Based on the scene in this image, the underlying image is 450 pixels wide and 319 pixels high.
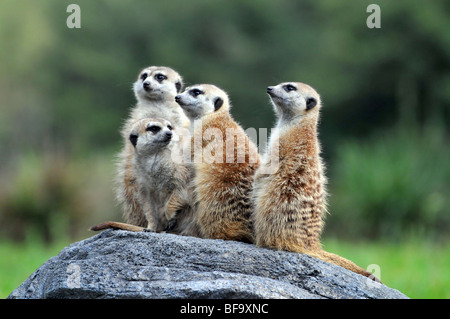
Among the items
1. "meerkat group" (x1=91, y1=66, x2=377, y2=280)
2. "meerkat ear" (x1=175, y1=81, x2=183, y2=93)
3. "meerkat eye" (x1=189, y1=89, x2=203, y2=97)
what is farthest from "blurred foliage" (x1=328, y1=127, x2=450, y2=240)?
"meerkat eye" (x1=189, y1=89, x2=203, y2=97)

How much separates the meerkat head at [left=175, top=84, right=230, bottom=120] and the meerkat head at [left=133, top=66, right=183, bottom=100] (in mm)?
709

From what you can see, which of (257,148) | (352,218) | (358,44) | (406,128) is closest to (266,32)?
(358,44)

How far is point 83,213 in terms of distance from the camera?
36.1 feet

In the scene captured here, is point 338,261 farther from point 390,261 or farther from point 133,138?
point 390,261

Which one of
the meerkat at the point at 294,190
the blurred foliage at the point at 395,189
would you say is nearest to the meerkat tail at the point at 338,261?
the meerkat at the point at 294,190

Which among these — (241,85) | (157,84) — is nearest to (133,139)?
(157,84)

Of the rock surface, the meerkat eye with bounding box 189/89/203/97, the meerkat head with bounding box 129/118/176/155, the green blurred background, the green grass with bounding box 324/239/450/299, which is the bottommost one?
the rock surface

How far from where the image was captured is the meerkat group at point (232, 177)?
461 centimetres

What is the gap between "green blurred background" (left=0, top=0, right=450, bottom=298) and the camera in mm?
10891

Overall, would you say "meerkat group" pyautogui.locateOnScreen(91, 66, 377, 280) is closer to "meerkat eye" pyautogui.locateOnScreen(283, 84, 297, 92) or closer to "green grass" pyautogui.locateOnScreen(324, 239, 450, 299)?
"meerkat eye" pyautogui.locateOnScreen(283, 84, 297, 92)

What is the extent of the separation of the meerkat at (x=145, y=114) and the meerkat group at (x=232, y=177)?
0.09 meters

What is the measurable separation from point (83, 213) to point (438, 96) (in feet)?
31.8

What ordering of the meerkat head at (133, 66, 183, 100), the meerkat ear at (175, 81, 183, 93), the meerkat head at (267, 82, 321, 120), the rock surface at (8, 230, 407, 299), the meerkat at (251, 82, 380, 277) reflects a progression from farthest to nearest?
the meerkat ear at (175, 81, 183, 93) < the meerkat head at (133, 66, 183, 100) < the meerkat head at (267, 82, 321, 120) < the meerkat at (251, 82, 380, 277) < the rock surface at (8, 230, 407, 299)

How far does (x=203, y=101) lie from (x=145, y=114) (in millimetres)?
830
